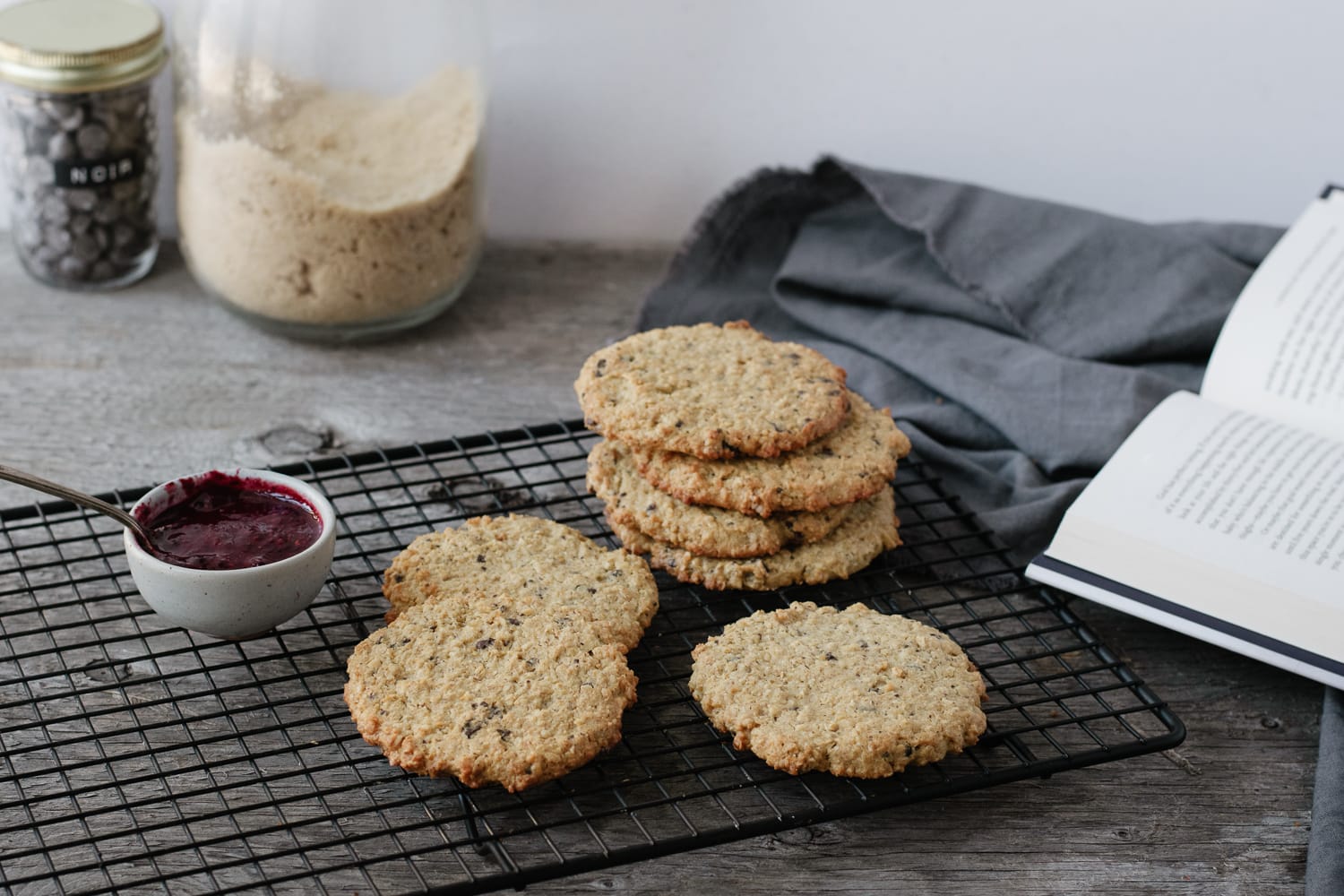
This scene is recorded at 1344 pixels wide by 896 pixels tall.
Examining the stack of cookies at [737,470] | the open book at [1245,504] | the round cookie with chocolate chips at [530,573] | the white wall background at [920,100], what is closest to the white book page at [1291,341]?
the open book at [1245,504]

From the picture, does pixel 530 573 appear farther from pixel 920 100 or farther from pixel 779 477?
pixel 920 100

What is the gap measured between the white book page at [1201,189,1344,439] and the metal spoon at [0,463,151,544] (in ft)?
4.80

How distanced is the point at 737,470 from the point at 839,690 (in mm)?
312

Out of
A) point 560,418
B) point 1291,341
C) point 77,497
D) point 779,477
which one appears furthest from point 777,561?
point 1291,341

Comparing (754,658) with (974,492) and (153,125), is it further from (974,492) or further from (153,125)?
(153,125)

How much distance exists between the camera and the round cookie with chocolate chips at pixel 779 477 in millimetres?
1612

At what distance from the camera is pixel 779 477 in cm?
163

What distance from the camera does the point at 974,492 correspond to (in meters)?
1.96

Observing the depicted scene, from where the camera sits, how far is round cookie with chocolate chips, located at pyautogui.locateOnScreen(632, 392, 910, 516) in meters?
1.61

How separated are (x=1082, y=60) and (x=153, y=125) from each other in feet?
5.23

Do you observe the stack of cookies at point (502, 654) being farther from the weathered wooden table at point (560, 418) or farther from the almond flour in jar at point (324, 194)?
the almond flour in jar at point (324, 194)


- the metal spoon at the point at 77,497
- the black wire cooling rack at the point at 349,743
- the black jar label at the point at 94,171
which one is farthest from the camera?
the black jar label at the point at 94,171

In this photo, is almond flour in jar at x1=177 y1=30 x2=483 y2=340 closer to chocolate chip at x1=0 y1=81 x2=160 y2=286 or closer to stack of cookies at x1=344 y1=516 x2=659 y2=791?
chocolate chip at x1=0 y1=81 x2=160 y2=286

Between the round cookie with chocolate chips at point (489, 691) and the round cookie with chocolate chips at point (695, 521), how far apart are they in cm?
19
